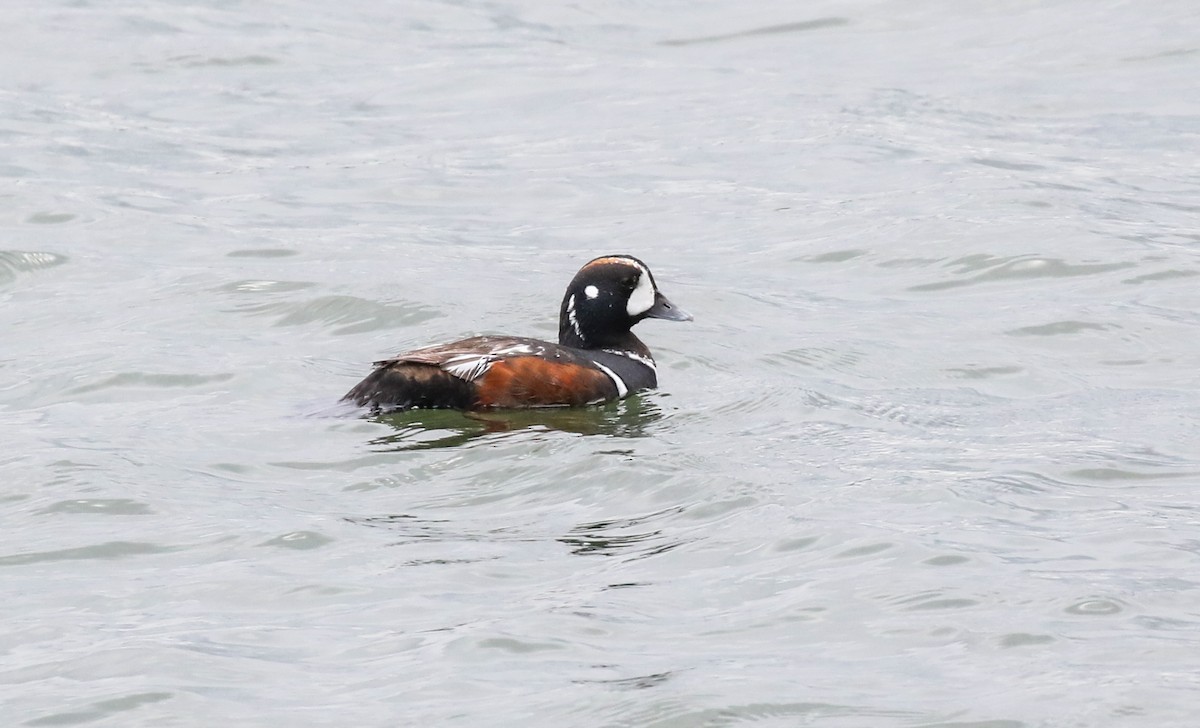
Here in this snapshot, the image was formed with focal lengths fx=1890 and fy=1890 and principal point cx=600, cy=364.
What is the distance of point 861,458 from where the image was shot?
10594 mm

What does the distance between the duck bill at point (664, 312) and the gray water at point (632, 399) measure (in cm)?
46

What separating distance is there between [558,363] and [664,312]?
4.36 ft

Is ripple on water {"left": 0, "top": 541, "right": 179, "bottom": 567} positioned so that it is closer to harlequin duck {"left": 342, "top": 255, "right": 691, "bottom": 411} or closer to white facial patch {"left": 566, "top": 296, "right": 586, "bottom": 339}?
harlequin duck {"left": 342, "top": 255, "right": 691, "bottom": 411}

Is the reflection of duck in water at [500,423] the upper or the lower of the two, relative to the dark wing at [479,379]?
lower

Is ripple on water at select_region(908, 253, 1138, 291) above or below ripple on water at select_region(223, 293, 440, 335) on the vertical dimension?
below

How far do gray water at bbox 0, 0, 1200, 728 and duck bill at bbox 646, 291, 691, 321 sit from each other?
458 millimetres

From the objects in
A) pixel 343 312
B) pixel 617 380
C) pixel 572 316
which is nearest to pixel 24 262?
pixel 343 312

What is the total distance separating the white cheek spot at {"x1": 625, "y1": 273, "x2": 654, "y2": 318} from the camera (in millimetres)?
12805

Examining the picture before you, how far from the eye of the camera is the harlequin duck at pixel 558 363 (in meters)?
11.5

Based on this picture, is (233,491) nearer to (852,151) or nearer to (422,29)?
(852,151)

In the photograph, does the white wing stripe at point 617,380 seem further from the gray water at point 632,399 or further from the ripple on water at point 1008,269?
the ripple on water at point 1008,269

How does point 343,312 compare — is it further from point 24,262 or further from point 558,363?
point 24,262

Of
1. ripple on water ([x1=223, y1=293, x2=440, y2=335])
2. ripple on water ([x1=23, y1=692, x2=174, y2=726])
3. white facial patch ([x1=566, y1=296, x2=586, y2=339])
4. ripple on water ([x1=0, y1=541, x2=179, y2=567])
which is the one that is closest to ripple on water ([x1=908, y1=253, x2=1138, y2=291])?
white facial patch ([x1=566, y1=296, x2=586, y2=339])

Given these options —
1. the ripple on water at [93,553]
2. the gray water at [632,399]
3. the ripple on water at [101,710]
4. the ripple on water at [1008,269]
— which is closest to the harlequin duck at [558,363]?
the gray water at [632,399]
